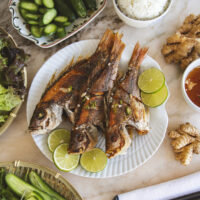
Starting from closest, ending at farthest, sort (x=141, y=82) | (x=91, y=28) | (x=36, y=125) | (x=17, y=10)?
(x=36, y=125), (x=141, y=82), (x=17, y=10), (x=91, y=28)

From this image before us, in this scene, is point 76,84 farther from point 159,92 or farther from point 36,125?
point 159,92

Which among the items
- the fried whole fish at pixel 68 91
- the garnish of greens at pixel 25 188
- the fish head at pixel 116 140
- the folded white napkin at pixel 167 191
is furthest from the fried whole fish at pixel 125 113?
the garnish of greens at pixel 25 188

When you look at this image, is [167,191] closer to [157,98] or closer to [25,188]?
[157,98]

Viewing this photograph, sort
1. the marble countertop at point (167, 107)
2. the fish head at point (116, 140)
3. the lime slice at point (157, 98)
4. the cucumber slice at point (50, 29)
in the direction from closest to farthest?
the fish head at point (116, 140) < the lime slice at point (157, 98) < the cucumber slice at point (50, 29) < the marble countertop at point (167, 107)

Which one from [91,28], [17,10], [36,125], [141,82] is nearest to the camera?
[36,125]

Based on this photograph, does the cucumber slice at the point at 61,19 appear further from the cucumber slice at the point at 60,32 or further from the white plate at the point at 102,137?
the white plate at the point at 102,137

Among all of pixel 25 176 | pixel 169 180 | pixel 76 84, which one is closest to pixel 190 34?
pixel 76 84
